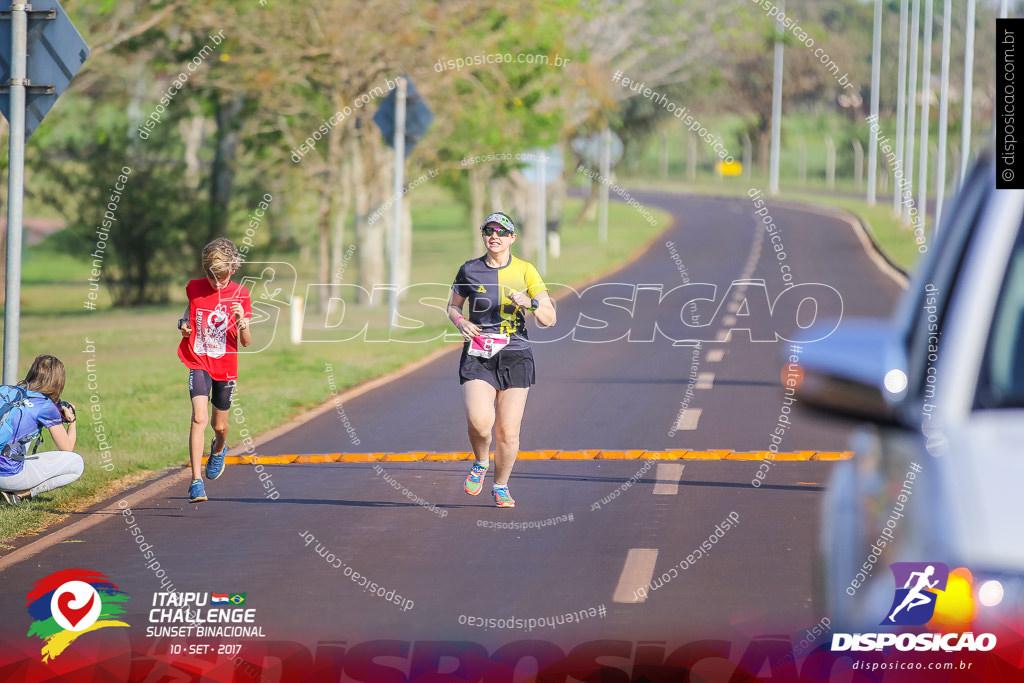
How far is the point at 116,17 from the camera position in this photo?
2569cm

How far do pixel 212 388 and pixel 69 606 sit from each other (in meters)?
3.38

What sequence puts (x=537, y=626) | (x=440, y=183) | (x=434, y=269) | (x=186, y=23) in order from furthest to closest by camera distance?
1. (x=434, y=269)
2. (x=440, y=183)
3. (x=186, y=23)
4. (x=537, y=626)

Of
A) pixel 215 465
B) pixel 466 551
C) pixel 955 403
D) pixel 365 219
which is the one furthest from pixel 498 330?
pixel 365 219

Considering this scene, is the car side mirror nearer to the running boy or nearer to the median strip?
the running boy

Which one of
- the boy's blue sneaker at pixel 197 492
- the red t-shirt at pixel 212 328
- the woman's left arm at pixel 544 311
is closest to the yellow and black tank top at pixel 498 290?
the woman's left arm at pixel 544 311

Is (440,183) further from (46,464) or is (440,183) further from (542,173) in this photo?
Result: (46,464)

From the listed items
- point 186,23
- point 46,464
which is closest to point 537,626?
point 46,464

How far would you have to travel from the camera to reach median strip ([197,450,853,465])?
11.3 meters

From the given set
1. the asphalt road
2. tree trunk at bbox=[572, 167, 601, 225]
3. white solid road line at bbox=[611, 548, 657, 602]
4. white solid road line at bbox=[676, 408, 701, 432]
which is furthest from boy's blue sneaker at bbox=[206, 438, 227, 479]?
tree trunk at bbox=[572, 167, 601, 225]

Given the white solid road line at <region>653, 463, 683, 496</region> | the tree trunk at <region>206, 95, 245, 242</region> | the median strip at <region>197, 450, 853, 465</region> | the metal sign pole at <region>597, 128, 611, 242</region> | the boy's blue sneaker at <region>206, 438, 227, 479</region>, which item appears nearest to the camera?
the white solid road line at <region>653, 463, 683, 496</region>

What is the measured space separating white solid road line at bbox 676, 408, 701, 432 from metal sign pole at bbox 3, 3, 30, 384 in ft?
19.4

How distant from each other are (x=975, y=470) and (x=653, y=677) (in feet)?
9.89

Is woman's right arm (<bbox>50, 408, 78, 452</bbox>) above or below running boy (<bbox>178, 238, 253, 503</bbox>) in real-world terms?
below

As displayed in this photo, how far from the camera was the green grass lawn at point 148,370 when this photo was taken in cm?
1102
